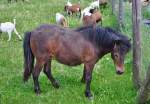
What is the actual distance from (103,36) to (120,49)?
0.44 m

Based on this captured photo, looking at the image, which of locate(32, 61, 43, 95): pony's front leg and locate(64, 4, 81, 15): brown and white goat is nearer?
locate(32, 61, 43, 95): pony's front leg

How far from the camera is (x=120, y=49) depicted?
8336 millimetres

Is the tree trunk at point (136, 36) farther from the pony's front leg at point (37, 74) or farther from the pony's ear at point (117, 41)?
the pony's front leg at point (37, 74)

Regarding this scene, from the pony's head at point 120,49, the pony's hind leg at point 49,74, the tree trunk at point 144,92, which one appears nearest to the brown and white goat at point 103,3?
the pony's hind leg at point 49,74

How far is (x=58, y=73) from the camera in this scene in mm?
10430

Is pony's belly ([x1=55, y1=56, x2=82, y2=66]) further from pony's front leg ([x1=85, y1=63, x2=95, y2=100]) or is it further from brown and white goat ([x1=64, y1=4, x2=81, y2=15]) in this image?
brown and white goat ([x1=64, y1=4, x2=81, y2=15])

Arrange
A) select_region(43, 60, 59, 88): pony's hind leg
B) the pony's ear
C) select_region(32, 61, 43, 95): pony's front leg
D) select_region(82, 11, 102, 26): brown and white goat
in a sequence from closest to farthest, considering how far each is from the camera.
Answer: the pony's ear
select_region(32, 61, 43, 95): pony's front leg
select_region(43, 60, 59, 88): pony's hind leg
select_region(82, 11, 102, 26): brown and white goat

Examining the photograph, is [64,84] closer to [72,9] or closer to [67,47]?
[67,47]

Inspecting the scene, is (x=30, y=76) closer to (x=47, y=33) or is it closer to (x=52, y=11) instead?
(x=47, y=33)

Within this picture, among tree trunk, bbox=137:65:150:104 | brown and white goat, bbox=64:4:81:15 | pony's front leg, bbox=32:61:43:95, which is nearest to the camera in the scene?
tree trunk, bbox=137:65:150:104

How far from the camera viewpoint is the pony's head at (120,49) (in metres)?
8.29

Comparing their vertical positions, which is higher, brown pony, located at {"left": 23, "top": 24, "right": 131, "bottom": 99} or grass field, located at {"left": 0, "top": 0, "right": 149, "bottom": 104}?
brown pony, located at {"left": 23, "top": 24, "right": 131, "bottom": 99}

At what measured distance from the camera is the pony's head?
829 centimetres

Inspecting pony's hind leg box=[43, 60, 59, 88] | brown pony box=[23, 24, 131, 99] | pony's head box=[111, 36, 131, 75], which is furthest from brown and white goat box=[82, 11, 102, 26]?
pony's head box=[111, 36, 131, 75]
